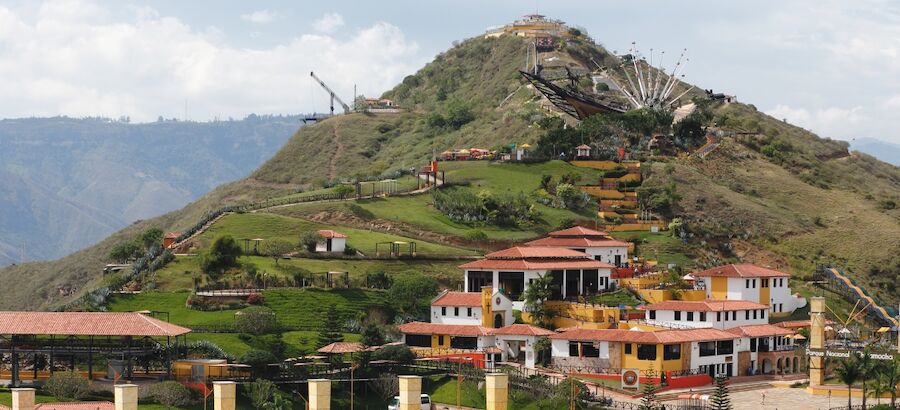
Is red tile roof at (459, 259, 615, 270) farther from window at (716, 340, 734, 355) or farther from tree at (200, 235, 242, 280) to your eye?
tree at (200, 235, 242, 280)

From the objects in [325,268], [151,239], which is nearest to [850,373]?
[325,268]

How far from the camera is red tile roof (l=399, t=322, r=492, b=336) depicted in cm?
8669

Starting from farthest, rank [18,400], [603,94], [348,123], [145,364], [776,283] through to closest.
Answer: [348,123] → [603,94] → [776,283] → [145,364] → [18,400]

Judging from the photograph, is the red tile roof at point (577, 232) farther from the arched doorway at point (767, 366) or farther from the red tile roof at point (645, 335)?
the red tile roof at point (645, 335)

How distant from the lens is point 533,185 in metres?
127

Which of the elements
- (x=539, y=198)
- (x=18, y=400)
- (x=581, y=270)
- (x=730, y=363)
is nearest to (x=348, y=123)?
(x=539, y=198)

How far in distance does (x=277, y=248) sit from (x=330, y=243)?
4.05 meters

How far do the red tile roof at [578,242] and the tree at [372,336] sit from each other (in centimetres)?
2115

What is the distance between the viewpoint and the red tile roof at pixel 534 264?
9488cm

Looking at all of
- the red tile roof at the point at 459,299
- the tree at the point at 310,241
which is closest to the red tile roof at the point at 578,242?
the red tile roof at the point at 459,299

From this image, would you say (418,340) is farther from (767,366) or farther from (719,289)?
(719,289)

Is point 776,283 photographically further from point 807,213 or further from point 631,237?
point 807,213

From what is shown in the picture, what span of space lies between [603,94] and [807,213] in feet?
124

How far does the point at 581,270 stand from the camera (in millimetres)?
96312
